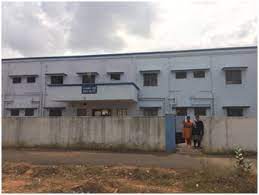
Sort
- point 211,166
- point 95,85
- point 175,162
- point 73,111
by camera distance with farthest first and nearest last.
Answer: point 73,111
point 95,85
point 175,162
point 211,166

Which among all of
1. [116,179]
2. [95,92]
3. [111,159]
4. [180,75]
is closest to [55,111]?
[95,92]

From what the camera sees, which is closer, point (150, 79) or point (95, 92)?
point (95, 92)

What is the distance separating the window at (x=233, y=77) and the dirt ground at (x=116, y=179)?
14.4 meters

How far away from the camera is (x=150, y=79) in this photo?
22.1 m

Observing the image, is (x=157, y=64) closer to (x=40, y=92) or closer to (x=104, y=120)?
(x=40, y=92)

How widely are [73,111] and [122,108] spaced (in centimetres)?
353

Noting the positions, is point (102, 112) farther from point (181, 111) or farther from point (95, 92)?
point (181, 111)

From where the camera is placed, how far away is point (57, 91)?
2142 cm

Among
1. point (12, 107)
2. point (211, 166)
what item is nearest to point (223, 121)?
point (211, 166)

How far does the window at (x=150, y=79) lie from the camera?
22.1 meters

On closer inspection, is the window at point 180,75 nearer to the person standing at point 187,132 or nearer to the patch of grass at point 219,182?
the person standing at point 187,132

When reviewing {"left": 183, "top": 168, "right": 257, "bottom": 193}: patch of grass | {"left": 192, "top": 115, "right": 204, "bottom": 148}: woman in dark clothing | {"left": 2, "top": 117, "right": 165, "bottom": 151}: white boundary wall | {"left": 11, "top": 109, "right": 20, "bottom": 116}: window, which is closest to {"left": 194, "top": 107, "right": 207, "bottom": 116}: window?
{"left": 192, "top": 115, "right": 204, "bottom": 148}: woman in dark clothing

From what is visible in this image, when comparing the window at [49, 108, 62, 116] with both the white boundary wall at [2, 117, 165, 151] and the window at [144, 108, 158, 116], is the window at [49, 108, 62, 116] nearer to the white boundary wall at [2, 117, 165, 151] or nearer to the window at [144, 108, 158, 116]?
the window at [144, 108, 158, 116]

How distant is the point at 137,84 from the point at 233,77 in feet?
21.3
